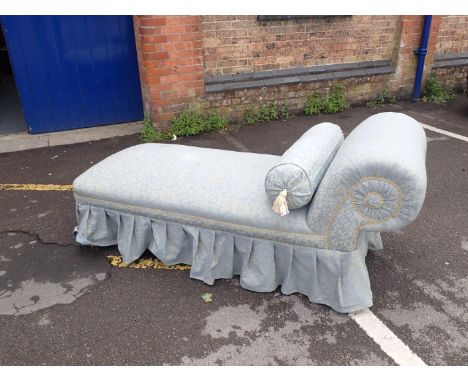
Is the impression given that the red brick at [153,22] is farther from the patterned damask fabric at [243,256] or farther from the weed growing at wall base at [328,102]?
the patterned damask fabric at [243,256]

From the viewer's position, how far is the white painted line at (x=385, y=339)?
7.52 feet

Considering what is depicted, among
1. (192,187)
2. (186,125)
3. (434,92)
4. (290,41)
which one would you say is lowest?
(186,125)

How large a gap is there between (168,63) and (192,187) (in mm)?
A: 2976

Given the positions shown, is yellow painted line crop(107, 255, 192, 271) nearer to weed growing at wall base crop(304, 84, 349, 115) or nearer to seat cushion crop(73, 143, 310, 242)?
seat cushion crop(73, 143, 310, 242)

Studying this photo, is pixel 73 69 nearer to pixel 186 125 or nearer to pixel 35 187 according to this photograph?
pixel 186 125

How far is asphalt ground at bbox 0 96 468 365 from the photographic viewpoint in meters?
2.36

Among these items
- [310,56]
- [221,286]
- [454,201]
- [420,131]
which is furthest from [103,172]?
[310,56]

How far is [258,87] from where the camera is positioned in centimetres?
592

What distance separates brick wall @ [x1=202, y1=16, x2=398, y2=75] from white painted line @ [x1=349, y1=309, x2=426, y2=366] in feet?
13.5

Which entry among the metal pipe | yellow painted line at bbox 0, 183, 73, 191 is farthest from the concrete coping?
the metal pipe

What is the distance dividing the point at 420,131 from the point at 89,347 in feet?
8.56

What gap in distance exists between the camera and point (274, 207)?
2.46 metres

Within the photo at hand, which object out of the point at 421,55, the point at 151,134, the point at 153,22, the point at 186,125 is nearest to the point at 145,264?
the point at 151,134

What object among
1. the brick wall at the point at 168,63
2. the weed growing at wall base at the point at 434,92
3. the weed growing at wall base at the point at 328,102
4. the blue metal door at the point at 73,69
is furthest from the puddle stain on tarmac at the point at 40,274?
the weed growing at wall base at the point at 434,92
